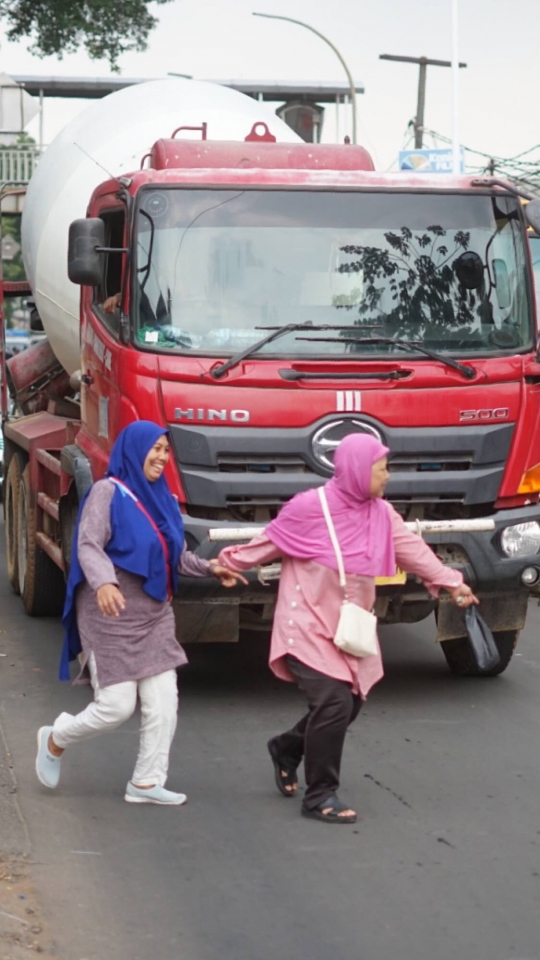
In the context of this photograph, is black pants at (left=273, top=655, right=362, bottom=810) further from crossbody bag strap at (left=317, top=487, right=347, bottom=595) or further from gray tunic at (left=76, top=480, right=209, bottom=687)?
gray tunic at (left=76, top=480, right=209, bottom=687)

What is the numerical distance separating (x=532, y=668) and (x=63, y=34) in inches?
706

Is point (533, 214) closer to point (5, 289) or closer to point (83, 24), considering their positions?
point (5, 289)

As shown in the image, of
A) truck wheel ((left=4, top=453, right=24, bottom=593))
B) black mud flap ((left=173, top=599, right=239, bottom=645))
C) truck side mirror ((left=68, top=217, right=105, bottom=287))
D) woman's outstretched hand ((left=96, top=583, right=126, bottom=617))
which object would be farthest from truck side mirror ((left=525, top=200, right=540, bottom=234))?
truck wheel ((left=4, top=453, right=24, bottom=593))

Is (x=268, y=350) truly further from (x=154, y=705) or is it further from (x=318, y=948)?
(x=318, y=948)

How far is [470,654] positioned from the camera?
353 inches

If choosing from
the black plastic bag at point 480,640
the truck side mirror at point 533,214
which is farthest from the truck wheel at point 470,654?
the truck side mirror at point 533,214

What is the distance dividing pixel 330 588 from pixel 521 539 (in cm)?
224

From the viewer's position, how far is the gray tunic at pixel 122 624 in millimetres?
6254

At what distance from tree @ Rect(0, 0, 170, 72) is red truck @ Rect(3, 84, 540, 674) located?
16.7 meters

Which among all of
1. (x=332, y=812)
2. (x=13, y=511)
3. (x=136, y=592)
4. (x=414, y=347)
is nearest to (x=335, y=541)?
(x=136, y=592)

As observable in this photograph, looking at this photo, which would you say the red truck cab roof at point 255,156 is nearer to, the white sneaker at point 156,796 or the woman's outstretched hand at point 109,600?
the woman's outstretched hand at point 109,600

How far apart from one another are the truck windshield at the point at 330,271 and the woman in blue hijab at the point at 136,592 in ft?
5.87

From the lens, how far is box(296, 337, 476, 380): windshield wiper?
8.06m

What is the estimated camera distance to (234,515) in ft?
26.2
